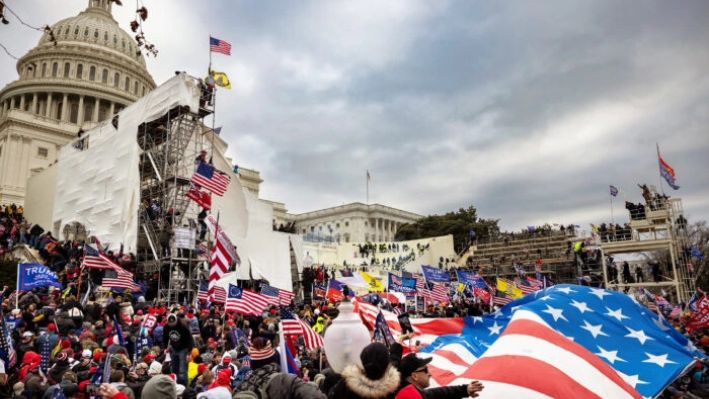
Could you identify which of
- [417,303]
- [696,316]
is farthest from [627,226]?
[696,316]

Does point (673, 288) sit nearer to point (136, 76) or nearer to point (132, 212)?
point (132, 212)

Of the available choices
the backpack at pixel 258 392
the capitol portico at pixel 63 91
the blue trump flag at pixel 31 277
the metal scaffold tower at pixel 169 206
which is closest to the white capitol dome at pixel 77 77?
the capitol portico at pixel 63 91

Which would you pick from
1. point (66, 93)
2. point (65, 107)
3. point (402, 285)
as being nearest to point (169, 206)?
point (402, 285)

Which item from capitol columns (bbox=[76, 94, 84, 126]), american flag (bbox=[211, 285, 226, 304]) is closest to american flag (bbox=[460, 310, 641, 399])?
american flag (bbox=[211, 285, 226, 304])

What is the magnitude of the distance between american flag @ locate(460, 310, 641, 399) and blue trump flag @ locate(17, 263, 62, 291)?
11558 millimetres

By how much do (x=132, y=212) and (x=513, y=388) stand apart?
86.2 ft

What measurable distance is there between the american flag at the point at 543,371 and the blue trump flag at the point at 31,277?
11.6 meters

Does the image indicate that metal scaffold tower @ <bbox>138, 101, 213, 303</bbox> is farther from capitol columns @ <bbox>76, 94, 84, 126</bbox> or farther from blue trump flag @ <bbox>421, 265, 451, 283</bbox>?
capitol columns @ <bbox>76, 94, 84, 126</bbox>

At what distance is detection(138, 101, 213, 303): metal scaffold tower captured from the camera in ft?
78.7

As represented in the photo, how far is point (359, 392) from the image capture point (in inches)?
115

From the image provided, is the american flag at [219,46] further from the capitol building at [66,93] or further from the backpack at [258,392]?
the capitol building at [66,93]

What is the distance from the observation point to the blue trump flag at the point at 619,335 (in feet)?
23.9

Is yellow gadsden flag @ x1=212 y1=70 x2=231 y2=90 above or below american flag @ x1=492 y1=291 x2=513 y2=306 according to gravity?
above

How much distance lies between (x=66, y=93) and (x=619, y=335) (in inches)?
2933
